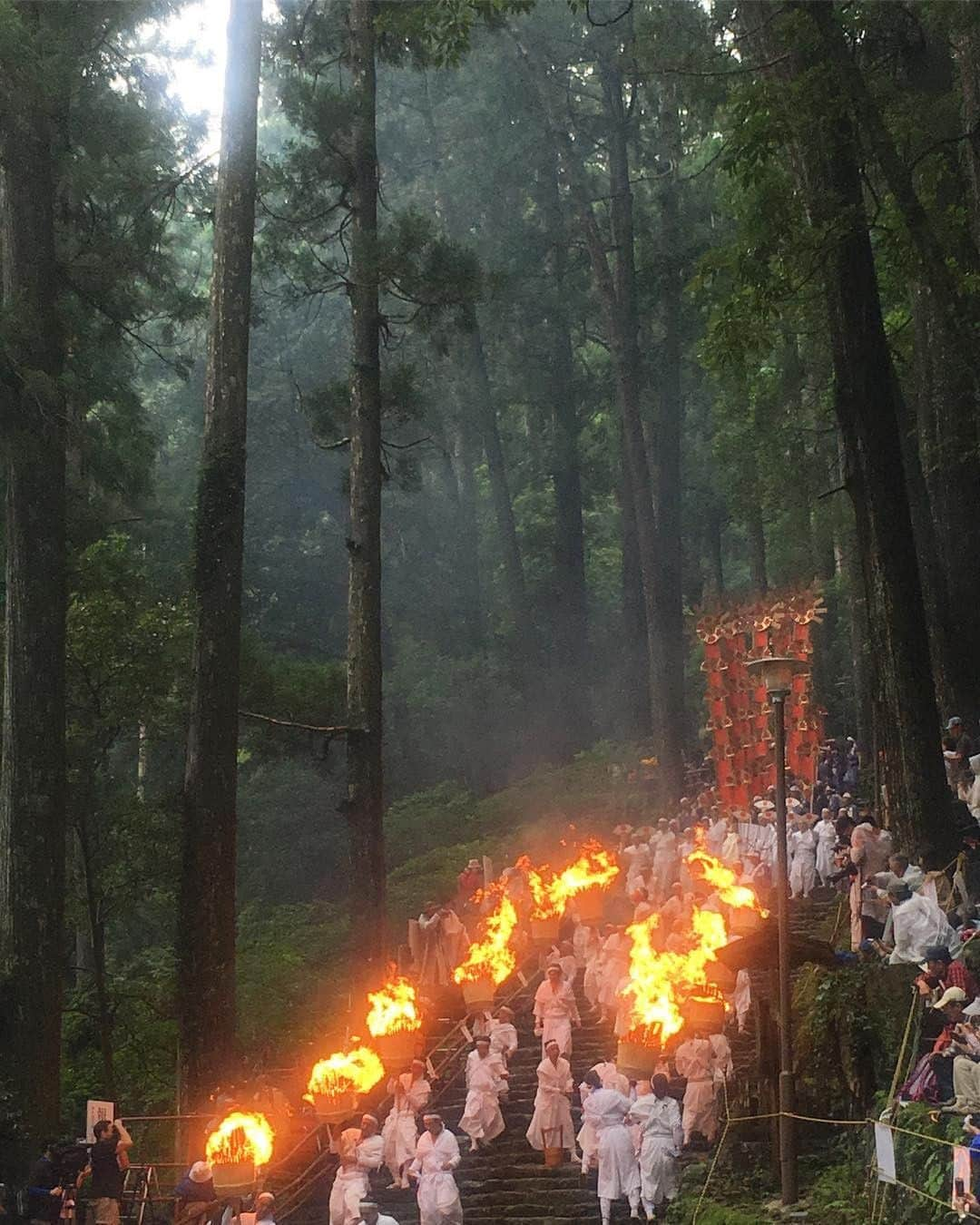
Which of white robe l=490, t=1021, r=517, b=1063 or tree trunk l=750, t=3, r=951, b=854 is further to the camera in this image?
white robe l=490, t=1021, r=517, b=1063

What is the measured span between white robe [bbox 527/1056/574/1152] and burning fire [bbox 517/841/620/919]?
706 cm

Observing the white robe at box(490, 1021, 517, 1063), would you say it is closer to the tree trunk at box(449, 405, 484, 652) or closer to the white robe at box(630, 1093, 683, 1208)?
the white robe at box(630, 1093, 683, 1208)

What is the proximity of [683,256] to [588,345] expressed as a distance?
15.9 meters

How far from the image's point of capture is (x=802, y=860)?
21.0 meters

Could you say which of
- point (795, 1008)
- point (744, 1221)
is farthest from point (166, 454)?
point (744, 1221)

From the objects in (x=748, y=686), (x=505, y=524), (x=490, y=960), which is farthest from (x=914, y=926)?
(x=505, y=524)

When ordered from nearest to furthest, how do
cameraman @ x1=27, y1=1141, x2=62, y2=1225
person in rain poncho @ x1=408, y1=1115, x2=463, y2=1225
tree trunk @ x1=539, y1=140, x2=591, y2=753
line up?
cameraman @ x1=27, y1=1141, x2=62, y2=1225 < person in rain poncho @ x1=408, y1=1115, x2=463, y2=1225 < tree trunk @ x1=539, y1=140, x2=591, y2=753

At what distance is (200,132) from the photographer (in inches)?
800

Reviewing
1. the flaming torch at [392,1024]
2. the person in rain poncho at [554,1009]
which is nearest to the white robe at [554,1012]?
the person in rain poncho at [554,1009]

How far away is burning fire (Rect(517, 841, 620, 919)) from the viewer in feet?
73.2

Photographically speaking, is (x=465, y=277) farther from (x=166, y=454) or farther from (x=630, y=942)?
(x=166, y=454)

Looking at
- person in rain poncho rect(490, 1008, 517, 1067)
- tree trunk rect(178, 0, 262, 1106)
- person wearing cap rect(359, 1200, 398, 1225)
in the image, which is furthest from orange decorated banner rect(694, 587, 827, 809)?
person wearing cap rect(359, 1200, 398, 1225)

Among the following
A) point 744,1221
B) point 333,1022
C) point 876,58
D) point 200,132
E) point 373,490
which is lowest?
point 744,1221

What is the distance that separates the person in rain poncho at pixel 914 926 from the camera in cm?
1335
